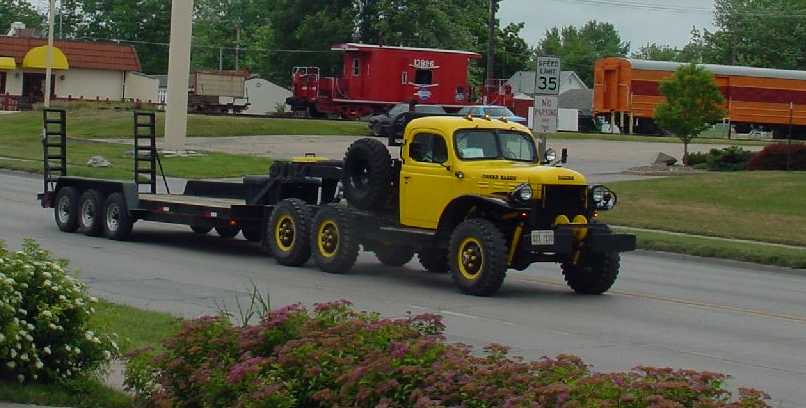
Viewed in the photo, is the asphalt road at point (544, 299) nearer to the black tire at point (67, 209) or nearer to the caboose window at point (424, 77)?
the black tire at point (67, 209)

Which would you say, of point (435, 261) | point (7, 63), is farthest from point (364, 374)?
point (7, 63)

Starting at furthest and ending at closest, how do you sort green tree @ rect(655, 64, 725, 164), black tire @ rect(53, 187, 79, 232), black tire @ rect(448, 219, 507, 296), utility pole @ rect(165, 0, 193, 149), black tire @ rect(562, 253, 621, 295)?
green tree @ rect(655, 64, 725, 164) → utility pole @ rect(165, 0, 193, 149) → black tire @ rect(53, 187, 79, 232) → black tire @ rect(562, 253, 621, 295) → black tire @ rect(448, 219, 507, 296)

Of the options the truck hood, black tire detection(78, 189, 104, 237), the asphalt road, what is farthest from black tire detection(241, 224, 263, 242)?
the truck hood

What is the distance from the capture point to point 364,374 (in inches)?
279

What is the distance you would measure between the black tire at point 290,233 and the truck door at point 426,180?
152 cm

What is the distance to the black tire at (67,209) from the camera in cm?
2245

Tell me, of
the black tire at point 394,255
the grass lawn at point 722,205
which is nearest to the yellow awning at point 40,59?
the grass lawn at point 722,205

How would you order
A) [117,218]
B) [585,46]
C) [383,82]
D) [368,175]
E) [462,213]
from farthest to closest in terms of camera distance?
[585,46] < [383,82] < [117,218] < [368,175] < [462,213]

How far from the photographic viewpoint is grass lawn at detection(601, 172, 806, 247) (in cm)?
2925

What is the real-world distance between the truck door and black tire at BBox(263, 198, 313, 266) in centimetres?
152

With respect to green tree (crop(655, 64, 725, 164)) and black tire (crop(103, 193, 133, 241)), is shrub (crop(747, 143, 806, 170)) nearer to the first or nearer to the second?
green tree (crop(655, 64, 725, 164))

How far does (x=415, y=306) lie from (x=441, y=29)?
72.5 metres

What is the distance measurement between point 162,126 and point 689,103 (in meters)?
21.9

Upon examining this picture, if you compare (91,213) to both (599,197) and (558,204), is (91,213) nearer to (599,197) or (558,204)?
(558,204)
